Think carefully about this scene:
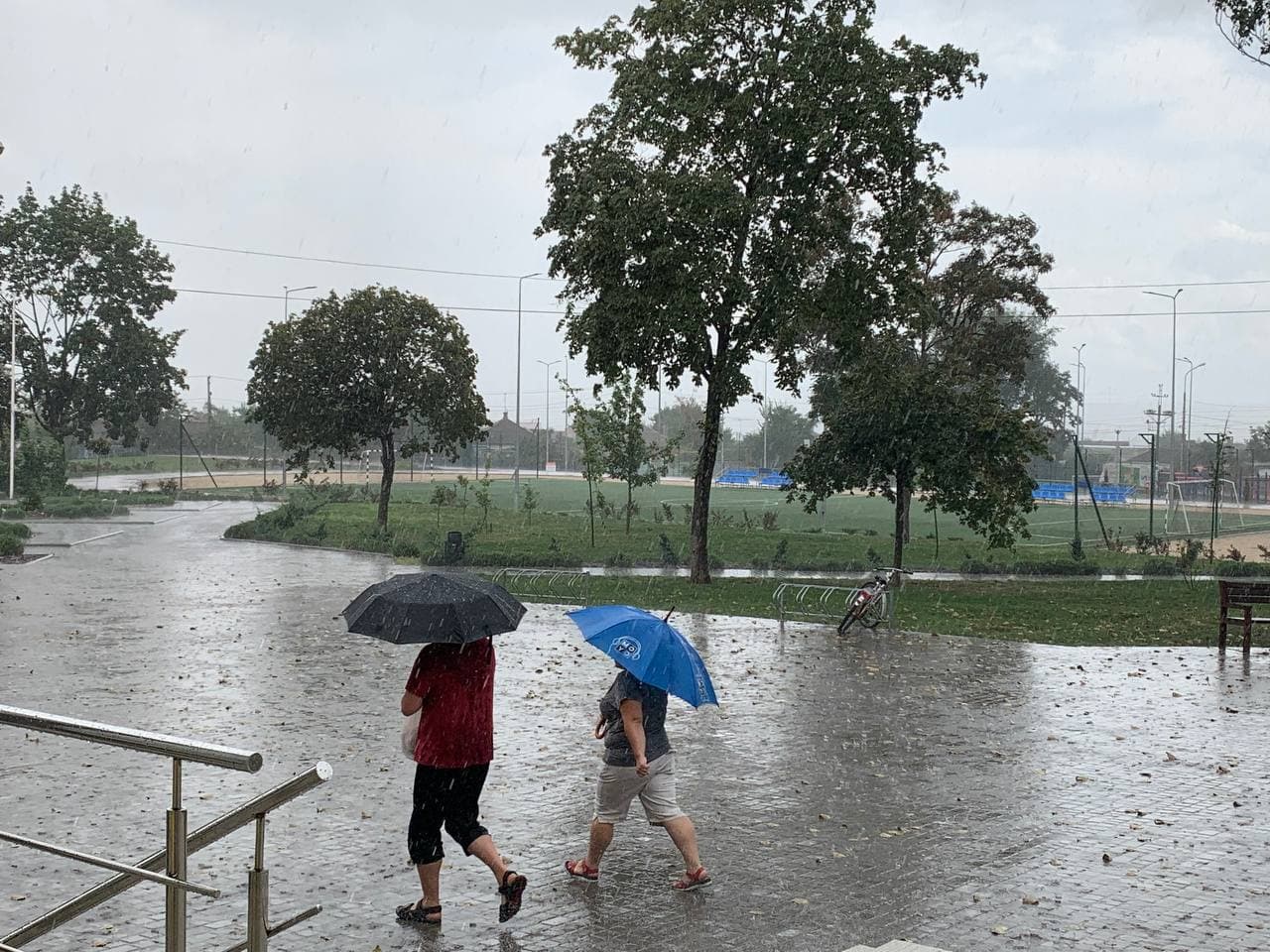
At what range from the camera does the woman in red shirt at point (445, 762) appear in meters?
6.39

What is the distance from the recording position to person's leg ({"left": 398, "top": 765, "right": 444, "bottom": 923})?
6.39 m

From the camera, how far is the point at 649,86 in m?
24.2

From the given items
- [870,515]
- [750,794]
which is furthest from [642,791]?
[870,515]

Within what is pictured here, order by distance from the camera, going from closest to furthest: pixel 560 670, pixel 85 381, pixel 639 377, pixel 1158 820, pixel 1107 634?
pixel 1158 820
pixel 560 670
pixel 1107 634
pixel 639 377
pixel 85 381

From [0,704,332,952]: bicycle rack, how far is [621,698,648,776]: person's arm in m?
2.75

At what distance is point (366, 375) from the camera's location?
35.8m

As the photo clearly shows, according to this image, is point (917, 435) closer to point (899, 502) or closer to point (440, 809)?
point (899, 502)

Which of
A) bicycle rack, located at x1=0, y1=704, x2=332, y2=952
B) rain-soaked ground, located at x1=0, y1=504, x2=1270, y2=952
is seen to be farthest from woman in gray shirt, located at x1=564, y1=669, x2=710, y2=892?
bicycle rack, located at x1=0, y1=704, x2=332, y2=952

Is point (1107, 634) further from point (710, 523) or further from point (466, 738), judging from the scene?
point (710, 523)

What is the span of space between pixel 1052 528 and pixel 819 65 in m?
30.9

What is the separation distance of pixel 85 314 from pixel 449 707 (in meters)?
58.6

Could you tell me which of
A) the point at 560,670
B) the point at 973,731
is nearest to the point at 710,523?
the point at 560,670

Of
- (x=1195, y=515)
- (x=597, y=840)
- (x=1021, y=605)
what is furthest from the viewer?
(x=1195, y=515)

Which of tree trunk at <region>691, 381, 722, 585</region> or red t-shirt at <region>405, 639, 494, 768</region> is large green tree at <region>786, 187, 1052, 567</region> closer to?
tree trunk at <region>691, 381, 722, 585</region>
